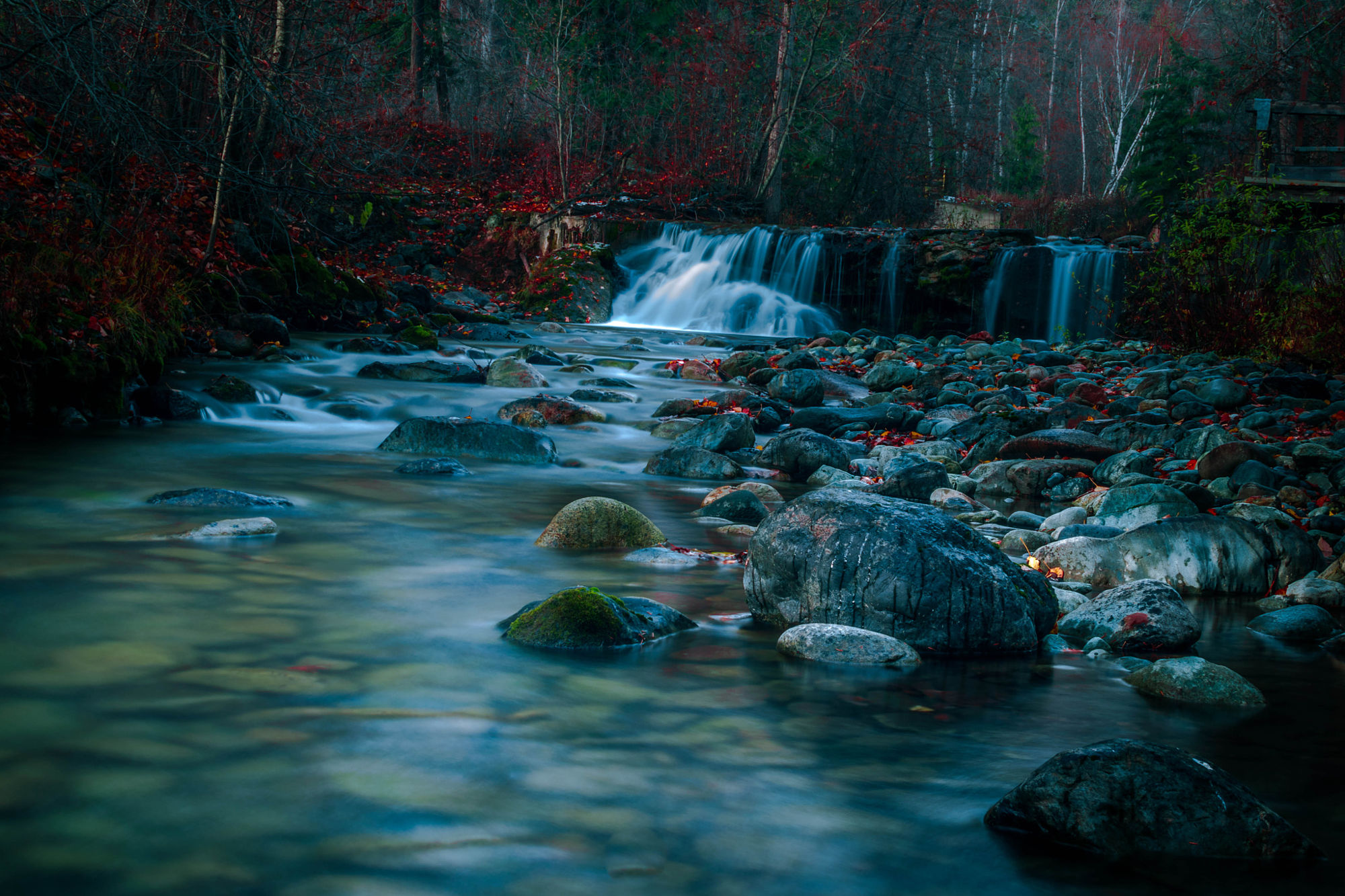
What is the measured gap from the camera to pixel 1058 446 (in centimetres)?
722

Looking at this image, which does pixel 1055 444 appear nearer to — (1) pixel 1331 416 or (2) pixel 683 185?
(1) pixel 1331 416

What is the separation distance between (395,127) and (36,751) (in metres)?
18.4

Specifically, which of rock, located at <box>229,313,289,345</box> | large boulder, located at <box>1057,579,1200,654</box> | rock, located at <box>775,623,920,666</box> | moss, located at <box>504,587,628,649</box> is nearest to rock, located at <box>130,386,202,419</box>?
rock, located at <box>229,313,289,345</box>

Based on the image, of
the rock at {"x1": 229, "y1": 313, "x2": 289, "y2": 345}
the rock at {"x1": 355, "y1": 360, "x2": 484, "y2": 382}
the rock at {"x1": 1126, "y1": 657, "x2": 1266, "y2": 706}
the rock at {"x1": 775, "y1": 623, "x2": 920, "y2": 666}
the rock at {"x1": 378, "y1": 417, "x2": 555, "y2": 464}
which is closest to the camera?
the rock at {"x1": 1126, "y1": 657, "x2": 1266, "y2": 706}

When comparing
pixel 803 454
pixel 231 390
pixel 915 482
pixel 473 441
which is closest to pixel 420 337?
pixel 231 390

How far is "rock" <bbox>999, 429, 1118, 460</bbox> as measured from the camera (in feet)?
23.5

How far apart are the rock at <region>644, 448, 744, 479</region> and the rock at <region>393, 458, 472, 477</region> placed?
144 centimetres

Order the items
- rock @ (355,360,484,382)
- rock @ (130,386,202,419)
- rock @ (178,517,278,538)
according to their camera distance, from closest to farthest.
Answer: rock @ (178,517,278,538)
rock @ (130,386,202,419)
rock @ (355,360,484,382)

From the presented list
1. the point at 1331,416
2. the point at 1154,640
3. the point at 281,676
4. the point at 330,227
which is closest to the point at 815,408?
the point at 1331,416

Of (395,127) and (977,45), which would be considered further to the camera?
(977,45)

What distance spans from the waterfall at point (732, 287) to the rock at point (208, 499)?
1249 centimetres

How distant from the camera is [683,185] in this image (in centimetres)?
2159

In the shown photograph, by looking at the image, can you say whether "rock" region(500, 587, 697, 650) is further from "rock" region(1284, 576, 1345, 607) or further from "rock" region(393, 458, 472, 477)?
"rock" region(393, 458, 472, 477)

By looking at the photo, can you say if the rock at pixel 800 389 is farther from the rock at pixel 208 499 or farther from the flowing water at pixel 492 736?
the rock at pixel 208 499
